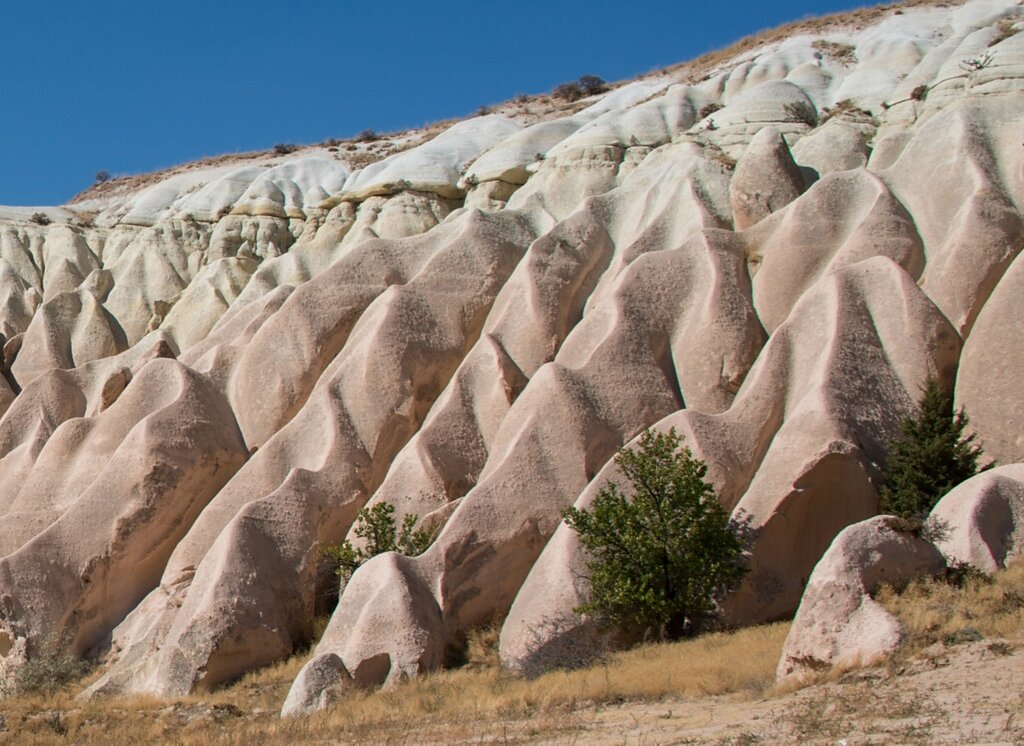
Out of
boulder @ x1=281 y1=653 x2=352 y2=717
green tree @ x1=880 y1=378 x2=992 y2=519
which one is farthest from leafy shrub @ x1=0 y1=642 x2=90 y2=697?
green tree @ x1=880 y1=378 x2=992 y2=519

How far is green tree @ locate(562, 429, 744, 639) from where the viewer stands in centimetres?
1566

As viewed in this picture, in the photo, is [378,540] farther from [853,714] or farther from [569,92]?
[569,92]

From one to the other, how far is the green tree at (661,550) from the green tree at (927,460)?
2.21 meters

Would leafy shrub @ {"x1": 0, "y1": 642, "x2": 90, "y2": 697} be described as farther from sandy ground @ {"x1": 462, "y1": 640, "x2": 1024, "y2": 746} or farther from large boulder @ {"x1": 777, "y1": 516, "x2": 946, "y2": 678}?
large boulder @ {"x1": 777, "y1": 516, "x2": 946, "y2": 678}

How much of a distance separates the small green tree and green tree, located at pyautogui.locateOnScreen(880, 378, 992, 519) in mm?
6602

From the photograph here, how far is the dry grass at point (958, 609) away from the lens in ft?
39.4

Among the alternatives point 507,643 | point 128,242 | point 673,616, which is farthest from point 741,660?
point 128,242

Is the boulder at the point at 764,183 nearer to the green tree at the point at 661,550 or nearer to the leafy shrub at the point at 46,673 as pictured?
the green tree at the point at 661,550

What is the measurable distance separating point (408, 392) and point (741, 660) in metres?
10.3

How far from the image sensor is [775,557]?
1648 centimetres

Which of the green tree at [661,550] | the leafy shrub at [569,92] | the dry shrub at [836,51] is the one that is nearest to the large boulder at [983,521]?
the green tree at [661,550]

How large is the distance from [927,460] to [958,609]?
4234mm

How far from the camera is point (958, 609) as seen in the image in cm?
1268

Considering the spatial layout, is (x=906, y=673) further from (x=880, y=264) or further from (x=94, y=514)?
(x=94, y=514)
